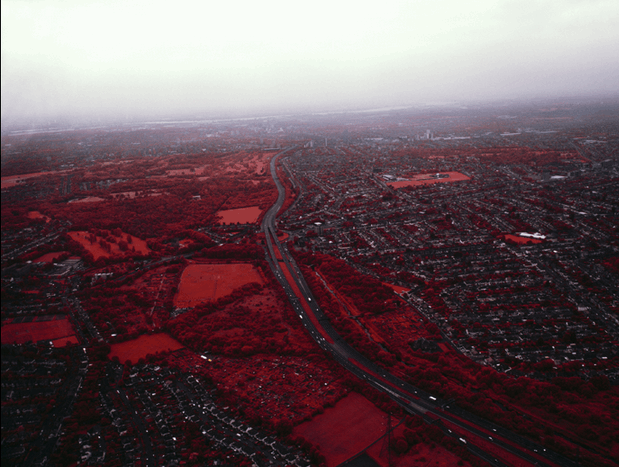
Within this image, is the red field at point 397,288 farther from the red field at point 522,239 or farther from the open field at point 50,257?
the open field at point 50,257

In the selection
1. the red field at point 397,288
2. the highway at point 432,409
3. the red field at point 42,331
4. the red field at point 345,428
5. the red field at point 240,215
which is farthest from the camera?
the red field at point 240,215

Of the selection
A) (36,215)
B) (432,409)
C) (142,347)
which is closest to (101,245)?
(36,215)

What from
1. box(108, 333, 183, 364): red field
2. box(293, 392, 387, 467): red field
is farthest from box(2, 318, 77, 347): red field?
box(293, 392, 387, 467): red field

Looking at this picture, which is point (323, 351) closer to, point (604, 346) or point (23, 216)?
point (604, 346)

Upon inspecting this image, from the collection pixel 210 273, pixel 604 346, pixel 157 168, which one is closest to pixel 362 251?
pixel 210 273

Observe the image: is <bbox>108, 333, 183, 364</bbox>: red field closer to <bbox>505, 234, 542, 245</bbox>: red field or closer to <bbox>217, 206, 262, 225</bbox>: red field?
<bbox>217, 206, 262, 225</bbox>: red field

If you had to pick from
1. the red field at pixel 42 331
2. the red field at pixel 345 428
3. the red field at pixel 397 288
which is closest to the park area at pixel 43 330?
the red field at pixel 42 331
